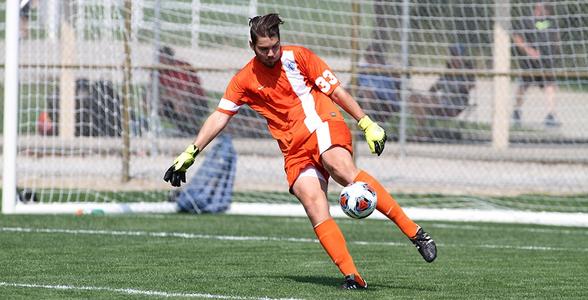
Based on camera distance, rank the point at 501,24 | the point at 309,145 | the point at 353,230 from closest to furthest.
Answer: the point at 309,145 → the point at 353,230 → the point at 501,24

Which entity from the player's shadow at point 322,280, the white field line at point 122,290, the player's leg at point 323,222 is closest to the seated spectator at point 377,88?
the player's shadow at point 322,280

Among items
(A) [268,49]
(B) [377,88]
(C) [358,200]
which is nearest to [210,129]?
(A) [268,49]

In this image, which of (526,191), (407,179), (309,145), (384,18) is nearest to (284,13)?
(384,18)

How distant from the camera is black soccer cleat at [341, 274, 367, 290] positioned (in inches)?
304

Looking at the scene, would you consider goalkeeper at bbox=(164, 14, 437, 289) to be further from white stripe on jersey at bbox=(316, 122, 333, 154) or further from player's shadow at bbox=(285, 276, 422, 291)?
player's shadow at bbox=(285, 276, 422, 291)

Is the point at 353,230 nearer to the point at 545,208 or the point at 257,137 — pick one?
the point at 545,208


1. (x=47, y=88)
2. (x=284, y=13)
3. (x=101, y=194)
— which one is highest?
(x=284, y=13)

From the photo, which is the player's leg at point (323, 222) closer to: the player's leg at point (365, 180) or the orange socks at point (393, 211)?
the player's leg at point (365, 180)

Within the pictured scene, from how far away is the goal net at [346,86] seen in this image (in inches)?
603

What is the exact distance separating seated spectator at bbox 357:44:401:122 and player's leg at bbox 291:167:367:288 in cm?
803

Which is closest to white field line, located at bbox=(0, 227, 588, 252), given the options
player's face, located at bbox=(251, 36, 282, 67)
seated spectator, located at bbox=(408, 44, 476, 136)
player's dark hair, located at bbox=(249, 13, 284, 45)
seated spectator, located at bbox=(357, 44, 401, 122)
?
player's face, located at bbox=(251, 36, 282, 67)

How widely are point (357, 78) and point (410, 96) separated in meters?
1.07

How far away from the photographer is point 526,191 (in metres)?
16.5

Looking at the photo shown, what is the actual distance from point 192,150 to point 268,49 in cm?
80
